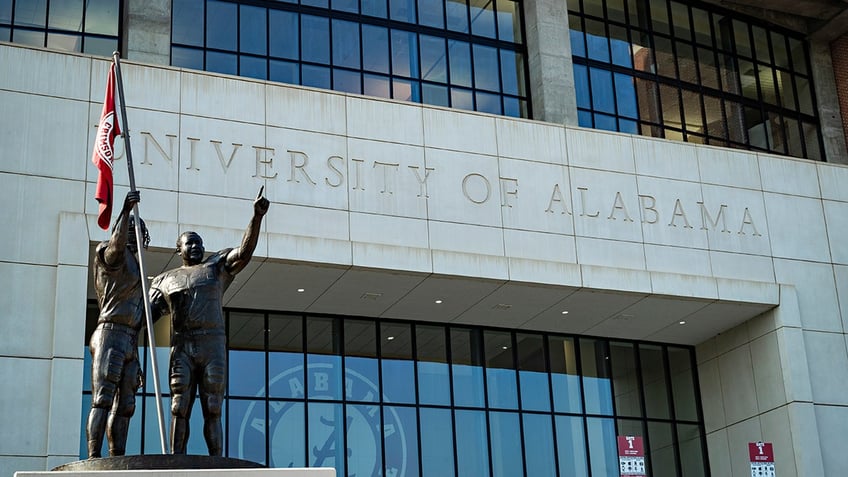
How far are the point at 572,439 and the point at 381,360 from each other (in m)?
4.61

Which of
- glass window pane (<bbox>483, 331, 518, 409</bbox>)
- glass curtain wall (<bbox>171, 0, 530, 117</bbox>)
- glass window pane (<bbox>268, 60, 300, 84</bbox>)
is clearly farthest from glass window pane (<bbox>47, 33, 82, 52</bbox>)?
glass window pane (<bbox>483, 331, 518, 409</bbox>)

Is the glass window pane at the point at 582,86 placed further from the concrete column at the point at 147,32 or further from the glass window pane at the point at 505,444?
the concrete column at the point at 147,32

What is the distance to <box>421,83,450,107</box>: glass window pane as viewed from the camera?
2761 cm

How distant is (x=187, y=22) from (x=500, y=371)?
384 inches

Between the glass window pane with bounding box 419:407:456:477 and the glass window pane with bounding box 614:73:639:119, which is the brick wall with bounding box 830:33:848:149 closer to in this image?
the glass window pane with bounding box 614:73:639:119

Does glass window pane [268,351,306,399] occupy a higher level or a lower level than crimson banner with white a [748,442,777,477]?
higher

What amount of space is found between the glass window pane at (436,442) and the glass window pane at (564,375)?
2691 millimetres

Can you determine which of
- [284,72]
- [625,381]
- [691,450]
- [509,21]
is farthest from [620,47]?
[691,450]

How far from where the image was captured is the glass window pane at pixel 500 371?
27094mm

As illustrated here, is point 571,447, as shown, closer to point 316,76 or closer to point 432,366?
point 432,366

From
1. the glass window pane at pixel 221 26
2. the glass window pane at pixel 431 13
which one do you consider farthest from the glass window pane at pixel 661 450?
the glass window pane at pixel 221 26

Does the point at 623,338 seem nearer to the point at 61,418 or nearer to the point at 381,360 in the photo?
the point at 381,360

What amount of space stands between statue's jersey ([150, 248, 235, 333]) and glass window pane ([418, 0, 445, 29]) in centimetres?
1510

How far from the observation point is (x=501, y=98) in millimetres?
28422
